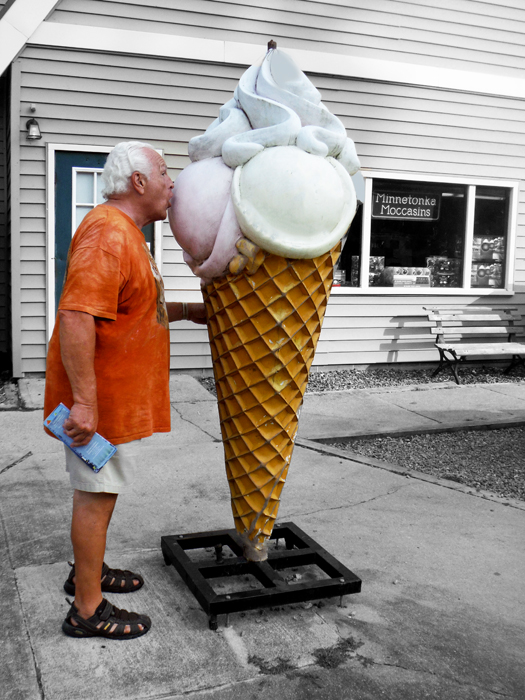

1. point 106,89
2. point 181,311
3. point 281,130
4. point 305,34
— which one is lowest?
point 181,311

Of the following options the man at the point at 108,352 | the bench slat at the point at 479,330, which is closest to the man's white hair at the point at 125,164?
the man at the point at 108,352

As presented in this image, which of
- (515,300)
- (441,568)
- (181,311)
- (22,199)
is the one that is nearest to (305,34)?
(22,199)

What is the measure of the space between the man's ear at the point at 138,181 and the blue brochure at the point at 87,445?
2.82 ft

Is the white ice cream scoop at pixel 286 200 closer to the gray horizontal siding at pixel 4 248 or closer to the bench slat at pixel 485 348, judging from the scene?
the bench slat at pixel 485 348

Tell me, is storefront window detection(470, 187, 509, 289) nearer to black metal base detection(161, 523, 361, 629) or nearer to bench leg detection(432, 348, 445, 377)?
bench leg detection(432, 348, 445, 377)

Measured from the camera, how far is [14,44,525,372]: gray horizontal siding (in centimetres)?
731

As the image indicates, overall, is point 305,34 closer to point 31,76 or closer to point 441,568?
point 31,76

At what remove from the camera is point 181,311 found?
9.81 feet

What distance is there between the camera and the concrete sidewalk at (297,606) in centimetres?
230

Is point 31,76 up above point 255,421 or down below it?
above

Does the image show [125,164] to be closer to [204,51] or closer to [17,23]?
[17,23]

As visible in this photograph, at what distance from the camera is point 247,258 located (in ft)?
8.15

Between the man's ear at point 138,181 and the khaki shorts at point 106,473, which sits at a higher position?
the man's ear at point 138,181

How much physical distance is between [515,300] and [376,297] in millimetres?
2246
